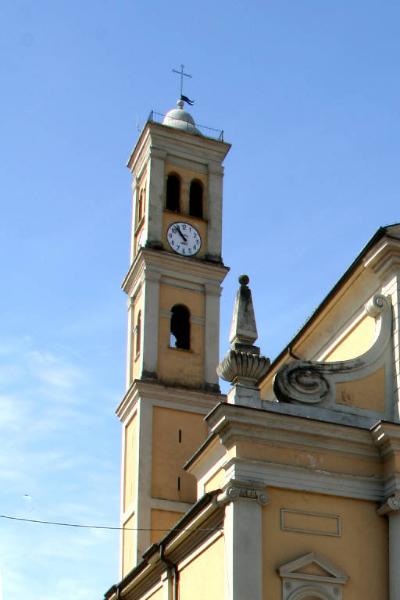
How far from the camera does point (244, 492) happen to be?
15008 mm

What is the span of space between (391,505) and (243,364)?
3017mm

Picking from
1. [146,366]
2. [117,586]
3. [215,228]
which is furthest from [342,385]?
[215,228]

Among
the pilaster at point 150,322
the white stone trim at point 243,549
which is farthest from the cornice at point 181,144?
the white stone trim at point 243,549

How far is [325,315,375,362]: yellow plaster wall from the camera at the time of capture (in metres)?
17.7

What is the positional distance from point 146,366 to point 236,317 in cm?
1216

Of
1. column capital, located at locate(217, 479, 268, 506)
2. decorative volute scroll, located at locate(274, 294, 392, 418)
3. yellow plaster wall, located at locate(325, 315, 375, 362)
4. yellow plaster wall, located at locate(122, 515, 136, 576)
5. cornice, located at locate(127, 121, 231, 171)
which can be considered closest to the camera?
column capital, located at locate(217, 479, 268, 506)

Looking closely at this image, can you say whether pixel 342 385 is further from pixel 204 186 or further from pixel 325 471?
pixel 204 186

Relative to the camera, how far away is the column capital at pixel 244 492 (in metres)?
15.0

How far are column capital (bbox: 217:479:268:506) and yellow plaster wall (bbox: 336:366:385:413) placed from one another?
7.45 feet

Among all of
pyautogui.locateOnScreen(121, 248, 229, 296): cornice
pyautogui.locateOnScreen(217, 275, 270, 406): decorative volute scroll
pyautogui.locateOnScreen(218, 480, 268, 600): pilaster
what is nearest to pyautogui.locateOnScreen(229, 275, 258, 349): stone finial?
pyautogui.locateOnScreen(217, 275, 270, 406): decorative volute scroll

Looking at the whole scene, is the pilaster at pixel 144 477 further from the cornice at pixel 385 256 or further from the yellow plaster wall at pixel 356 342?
the cornice at pixel 385 256

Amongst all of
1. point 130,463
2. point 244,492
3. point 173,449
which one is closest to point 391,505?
point 244,492

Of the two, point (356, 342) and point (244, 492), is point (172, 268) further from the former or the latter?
point (244, 492)

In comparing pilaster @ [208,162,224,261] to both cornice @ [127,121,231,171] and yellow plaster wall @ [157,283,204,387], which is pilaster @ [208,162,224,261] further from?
yellow plaster wall @ [157,283,204,387]
